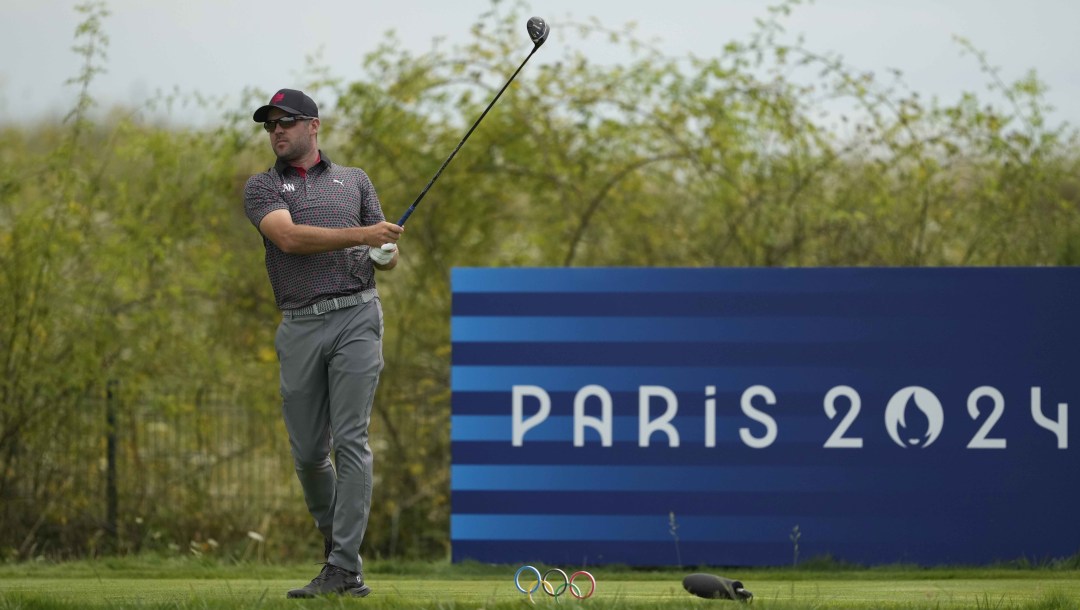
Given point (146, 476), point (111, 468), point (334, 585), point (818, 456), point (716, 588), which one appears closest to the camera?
point (716, 588)

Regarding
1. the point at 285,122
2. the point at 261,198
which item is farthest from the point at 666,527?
the point at 285,122

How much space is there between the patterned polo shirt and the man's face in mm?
70

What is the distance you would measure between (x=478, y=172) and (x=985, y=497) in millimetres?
3928

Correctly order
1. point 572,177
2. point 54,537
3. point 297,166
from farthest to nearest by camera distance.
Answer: point 572,177, point 54,537, point 297,166

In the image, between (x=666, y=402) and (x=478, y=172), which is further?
(x=478, y=172)

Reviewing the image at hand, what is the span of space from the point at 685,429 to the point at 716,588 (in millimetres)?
1865

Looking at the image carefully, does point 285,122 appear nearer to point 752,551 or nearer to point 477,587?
point 477,587

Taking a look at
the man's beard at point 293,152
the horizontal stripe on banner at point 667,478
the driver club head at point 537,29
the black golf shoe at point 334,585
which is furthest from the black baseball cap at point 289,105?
the horizontal stripe on banner at point 667,478

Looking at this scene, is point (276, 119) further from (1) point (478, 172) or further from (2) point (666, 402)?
(1) point (478, 172)

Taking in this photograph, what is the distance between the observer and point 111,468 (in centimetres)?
826

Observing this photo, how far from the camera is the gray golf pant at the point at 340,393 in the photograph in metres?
4.77

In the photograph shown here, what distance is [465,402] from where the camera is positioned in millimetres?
6438

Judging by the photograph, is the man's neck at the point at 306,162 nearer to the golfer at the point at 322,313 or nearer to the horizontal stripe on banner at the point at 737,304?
the golfer at the point at 322,313

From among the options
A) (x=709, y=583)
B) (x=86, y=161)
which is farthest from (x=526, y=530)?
(x=86, y=161)
